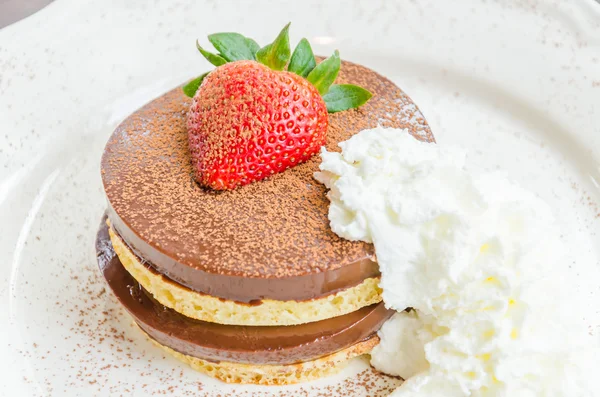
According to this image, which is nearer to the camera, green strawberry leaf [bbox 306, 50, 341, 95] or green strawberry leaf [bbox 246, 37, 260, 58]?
green strawberry leaf [bbox 306, 50, 341, 95]

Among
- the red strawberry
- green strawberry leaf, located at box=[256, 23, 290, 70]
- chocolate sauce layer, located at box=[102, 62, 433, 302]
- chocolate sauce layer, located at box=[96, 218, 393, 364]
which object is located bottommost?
chocolate sauce layer, located at box=[96, 218, 393, 364]

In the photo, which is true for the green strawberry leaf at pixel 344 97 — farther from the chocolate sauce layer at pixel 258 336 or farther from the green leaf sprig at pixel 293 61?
the chocolate sauce layer at pixel 258 336

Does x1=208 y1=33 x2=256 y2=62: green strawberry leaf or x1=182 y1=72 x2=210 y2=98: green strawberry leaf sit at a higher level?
x1=208 y1=33 x2=256 y2=62: green strawberry leaf

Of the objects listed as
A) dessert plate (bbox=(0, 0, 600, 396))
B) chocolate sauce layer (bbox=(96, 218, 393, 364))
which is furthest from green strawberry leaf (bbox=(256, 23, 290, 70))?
dessert plate (bbox=(0, 0, 600, 396))

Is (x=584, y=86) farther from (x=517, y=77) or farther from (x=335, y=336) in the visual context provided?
(x=335, y=336)

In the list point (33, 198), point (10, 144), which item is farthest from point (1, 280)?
point (10, 144)

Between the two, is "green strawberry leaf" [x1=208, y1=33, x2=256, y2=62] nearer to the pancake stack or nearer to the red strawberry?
the red strawberry

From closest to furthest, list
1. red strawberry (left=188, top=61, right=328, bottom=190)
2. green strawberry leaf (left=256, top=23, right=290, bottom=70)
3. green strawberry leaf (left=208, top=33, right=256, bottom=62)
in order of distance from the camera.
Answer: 1. red strawberry (left=188, top=61, right=328, bottom=190)
2. green strawberry leaf (left=256, top=23, right=290, bottom=70)
3. green strawberry leaf (left=208, top=33, right=256, bottom=62)

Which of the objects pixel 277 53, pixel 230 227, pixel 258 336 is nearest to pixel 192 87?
pixel 277 53
